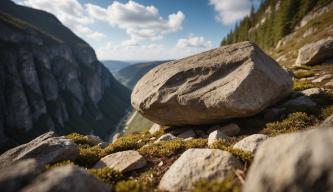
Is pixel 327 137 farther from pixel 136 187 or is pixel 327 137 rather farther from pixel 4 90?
pixel 4 90

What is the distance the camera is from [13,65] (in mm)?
175000

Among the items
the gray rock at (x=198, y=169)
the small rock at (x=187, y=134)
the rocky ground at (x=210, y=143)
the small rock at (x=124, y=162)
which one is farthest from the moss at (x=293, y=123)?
the small rock at (x=124, y=162)

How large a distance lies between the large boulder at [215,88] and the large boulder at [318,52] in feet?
47.7

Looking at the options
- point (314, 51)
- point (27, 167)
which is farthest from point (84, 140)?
point (314, 51)

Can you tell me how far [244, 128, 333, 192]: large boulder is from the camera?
4.00 metres

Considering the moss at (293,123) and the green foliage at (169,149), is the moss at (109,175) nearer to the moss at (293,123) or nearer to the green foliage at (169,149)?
the green foliage at (169,149)

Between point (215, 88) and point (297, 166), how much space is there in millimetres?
9472

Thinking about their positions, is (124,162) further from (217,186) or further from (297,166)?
(297,166)

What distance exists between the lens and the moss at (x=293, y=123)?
11.4 metres

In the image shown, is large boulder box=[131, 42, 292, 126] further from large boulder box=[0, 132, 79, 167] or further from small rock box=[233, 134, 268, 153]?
large boulder box=[0, 132, 79, 167]

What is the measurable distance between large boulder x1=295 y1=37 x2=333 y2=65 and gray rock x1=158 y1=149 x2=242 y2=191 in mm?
24646

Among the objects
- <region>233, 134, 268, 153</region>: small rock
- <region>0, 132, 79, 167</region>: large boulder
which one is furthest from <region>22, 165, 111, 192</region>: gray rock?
<region>233, 134, 268, 153</region>: small rock

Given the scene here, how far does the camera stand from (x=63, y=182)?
5.20 m

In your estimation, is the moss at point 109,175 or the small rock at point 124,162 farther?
the small rock at point 124,162
